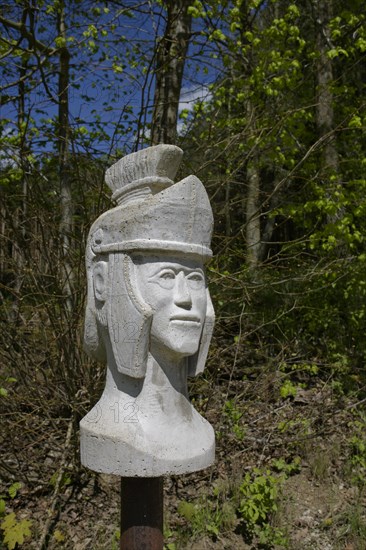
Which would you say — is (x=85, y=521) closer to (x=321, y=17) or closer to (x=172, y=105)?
(x=172, y=105)

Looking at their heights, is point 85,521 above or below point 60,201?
Answer: below

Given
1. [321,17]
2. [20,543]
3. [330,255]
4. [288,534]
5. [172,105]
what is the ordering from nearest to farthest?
[20,543]
[288,534]
[172,105]
[330,255]
[321,17]

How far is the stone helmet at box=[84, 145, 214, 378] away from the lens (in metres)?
2.29

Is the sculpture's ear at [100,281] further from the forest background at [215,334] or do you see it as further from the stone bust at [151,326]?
the forest background at [215,334]

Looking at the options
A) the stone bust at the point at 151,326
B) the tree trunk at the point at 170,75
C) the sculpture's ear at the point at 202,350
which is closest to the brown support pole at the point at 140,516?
the stone bust at the point at 151,326

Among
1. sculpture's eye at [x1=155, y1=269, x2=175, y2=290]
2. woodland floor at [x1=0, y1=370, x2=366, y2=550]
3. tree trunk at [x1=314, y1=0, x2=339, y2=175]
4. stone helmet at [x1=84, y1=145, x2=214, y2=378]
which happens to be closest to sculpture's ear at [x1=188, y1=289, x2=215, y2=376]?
stone helmet at [x1=84, y1=145, x2=214, y2=378]

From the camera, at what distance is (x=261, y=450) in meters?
4.89

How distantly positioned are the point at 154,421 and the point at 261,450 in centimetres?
291

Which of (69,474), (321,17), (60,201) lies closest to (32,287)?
(60,201)

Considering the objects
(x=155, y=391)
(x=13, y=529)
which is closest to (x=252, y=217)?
(x=155, y=391)

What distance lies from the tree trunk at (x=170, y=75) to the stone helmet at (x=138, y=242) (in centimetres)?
235

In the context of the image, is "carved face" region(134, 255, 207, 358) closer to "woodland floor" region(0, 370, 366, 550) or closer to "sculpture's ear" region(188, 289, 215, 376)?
"sculpture's ear" region(188, 289, 215, 376)

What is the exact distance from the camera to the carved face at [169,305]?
230cm

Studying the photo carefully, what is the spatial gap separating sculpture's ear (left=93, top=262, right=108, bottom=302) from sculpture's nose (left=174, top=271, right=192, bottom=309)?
0.33 metres
